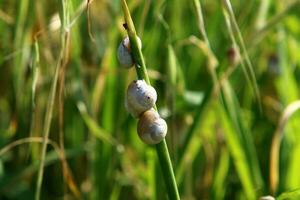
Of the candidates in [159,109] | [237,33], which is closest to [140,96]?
[237,33]

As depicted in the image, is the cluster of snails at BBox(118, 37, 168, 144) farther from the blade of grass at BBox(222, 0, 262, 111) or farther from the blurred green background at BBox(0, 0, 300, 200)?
the blurred green background at BBox(0, 0, 300, 200)

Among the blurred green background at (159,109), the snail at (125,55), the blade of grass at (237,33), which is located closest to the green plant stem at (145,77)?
the snail at (125,55)

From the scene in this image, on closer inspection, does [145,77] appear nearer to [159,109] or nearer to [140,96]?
[140,96]

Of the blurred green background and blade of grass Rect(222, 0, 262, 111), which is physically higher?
blade of grass Rect(222, 0, 262, 111)

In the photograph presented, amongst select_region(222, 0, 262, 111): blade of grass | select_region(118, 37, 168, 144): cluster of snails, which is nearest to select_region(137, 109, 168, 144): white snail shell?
select_region(118, 37, 168, 144): cluster of snails

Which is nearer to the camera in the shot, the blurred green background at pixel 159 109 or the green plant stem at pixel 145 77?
the green plant stem at pixel 145 77

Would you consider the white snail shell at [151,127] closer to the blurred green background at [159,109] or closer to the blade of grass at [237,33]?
the blade of grass at [237,33]

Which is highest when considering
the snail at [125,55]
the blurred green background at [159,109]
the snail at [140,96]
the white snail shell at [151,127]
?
the snail at [125,55]

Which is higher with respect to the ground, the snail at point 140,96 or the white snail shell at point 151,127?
the snail at point 140,96
